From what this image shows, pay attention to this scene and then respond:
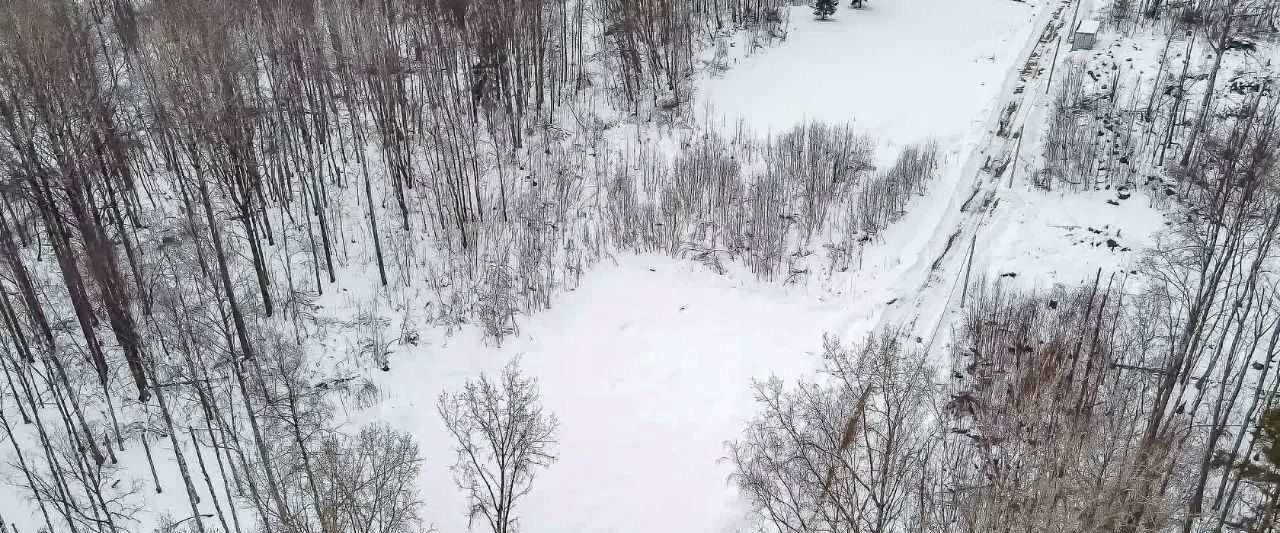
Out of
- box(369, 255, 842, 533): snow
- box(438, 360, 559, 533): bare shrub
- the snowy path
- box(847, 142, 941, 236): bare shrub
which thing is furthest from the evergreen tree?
box(438, 360, 559, 533): bare shrub

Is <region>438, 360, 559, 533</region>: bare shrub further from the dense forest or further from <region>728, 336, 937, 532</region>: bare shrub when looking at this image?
<region>728, 336, 937, 532</region>: bare shrub

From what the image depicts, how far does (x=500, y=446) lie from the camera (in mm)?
23453

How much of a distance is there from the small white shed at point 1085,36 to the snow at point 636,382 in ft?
57.7

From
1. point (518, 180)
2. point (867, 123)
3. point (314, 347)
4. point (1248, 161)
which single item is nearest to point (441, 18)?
point (518, 180)

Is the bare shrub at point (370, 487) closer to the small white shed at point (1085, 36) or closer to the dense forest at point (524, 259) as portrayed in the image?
the dense forest at point (524, 259)

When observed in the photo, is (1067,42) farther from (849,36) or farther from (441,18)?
(441,18)

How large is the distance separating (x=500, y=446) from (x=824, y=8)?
2999cm

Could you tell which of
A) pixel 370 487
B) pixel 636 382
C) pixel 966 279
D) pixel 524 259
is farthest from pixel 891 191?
pixel 370 487

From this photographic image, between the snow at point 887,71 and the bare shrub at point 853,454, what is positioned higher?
the snow at point 887,71

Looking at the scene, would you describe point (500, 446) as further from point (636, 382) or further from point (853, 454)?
point (853, 454)

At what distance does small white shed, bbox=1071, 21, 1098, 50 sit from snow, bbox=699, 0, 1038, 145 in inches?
112

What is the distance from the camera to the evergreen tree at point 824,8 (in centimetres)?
4291

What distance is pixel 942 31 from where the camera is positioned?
42281 mm

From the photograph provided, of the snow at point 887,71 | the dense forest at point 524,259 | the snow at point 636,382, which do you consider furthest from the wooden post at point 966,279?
the snow at point 887,71
